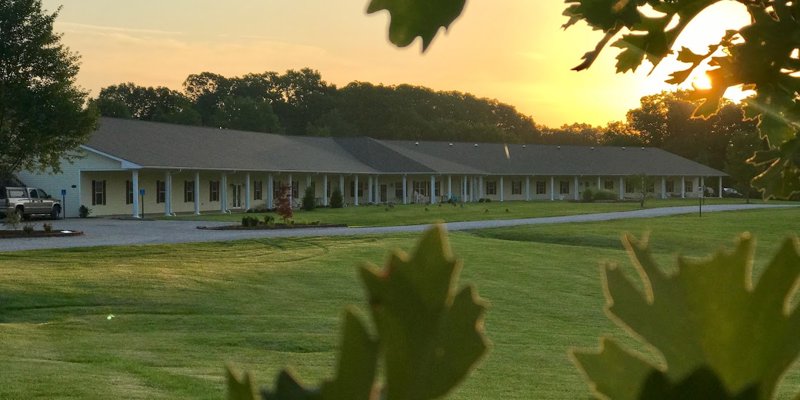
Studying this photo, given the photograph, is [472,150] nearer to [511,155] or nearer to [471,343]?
[511,155]

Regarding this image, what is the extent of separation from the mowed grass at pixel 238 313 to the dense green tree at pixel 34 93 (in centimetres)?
909

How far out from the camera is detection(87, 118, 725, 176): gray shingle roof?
51.6 m

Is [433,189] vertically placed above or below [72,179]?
below

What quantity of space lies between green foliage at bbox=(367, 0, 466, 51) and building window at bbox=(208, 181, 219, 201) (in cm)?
5584

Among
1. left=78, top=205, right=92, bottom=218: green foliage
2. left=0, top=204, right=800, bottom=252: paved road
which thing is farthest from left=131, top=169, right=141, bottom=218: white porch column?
left=78, top=205, right=92, bottom=218: green foliage

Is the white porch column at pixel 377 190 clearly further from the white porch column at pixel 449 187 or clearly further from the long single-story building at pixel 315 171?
the white porch column at pixel 449 187

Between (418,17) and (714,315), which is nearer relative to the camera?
(714,315)

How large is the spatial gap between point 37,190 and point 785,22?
47.2 meters

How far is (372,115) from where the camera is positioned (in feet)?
379

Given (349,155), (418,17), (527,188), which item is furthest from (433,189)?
(418,17)

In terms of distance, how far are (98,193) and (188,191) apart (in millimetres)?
6315

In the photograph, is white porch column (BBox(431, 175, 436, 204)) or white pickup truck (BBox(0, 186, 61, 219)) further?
white porch column (BBox(431, 175, 436, 204))

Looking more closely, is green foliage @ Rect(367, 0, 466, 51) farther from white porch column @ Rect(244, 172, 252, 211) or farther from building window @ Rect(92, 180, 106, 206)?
white porch column @ Rect(244, 172, 252, 211)

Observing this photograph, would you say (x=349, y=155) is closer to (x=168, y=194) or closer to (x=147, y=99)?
(x=168, y=194)
